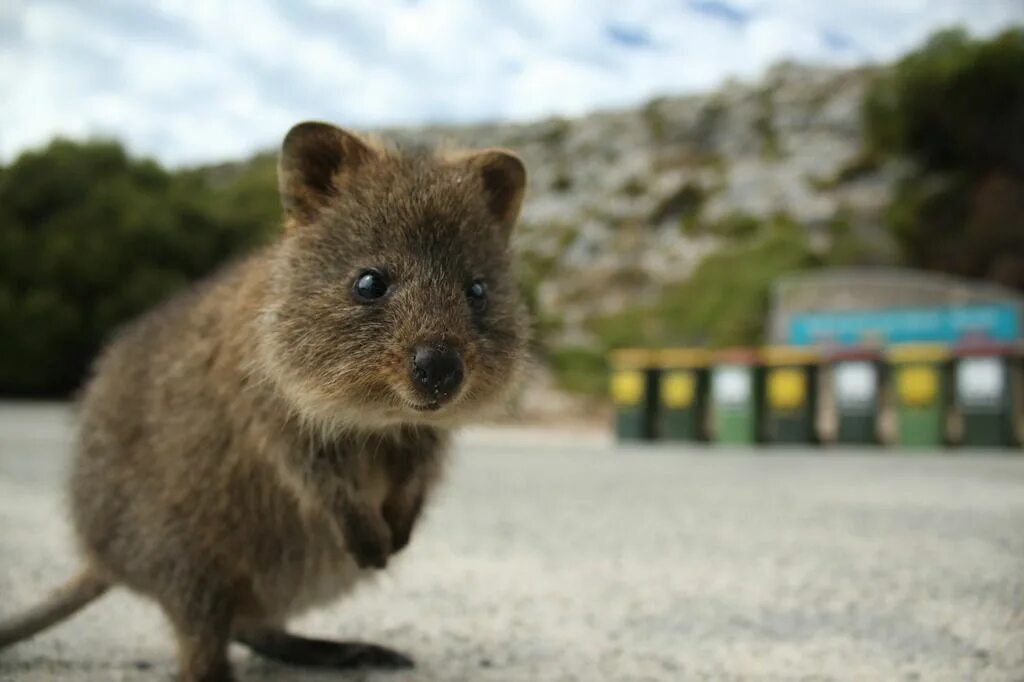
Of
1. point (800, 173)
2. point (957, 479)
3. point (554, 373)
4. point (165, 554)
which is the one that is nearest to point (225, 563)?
point (165, 554)

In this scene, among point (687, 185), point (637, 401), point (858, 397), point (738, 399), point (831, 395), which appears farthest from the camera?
point (687, 185)

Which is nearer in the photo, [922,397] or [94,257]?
[922,397]

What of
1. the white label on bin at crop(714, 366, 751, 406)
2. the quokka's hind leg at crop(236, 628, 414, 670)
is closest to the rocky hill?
the white label on bin at crop(714, 366, 751, 406)

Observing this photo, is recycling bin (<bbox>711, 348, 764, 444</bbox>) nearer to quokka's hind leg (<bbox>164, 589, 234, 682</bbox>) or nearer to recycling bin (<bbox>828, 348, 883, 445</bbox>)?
recycling bin (<bbox>828, 348, 883, 445</bbox>)

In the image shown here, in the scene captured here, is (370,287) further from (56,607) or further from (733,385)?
(733,385)

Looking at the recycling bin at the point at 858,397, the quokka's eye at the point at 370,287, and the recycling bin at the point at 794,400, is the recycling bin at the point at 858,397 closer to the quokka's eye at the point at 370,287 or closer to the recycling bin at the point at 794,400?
the recycling bin at the point at 794,400

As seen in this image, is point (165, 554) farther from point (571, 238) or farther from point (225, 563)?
point (571, 238)

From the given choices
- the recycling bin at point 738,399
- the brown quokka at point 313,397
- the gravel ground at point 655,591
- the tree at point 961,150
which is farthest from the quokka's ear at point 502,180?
the tree at point 961,150

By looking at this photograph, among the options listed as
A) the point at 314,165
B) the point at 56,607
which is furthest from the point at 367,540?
the point at 56,607
